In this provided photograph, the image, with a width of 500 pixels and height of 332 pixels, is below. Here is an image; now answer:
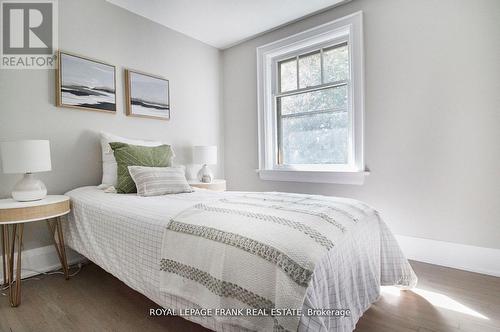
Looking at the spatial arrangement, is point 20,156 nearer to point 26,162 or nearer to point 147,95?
point 26,162

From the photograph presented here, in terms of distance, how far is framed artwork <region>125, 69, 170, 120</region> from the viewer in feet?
9.07

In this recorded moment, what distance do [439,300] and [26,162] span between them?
115 inches

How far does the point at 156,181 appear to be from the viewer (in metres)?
2.09

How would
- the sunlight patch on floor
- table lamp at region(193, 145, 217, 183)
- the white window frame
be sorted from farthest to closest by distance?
table lamp at region(193, 145, 217, 183) < the white window frame < the sunlight patch on floor

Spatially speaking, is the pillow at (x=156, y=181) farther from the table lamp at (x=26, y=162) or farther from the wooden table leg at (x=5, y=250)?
the wooden table leg at (x=5, y=250)

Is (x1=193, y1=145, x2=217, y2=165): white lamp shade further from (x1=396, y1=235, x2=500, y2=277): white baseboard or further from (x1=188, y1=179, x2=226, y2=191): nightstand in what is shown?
(x1=396, y1=235, x2=500, y2=277): white baseboard

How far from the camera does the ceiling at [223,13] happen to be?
8.82 feet

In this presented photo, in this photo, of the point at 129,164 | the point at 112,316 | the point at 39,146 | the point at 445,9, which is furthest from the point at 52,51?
the point at 445,9

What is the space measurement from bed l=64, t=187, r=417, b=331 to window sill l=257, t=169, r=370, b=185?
3.40ft

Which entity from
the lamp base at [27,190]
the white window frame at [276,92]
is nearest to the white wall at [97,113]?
the lamp base at [27,190]

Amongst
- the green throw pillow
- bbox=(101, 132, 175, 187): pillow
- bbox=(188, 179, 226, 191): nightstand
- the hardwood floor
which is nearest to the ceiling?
bbox=(101, 132, 175, 187): pillow

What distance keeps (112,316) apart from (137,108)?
207 centimetres

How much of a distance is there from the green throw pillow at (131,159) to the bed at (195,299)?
0.17 m

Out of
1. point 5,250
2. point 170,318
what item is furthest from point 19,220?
point 170,318
